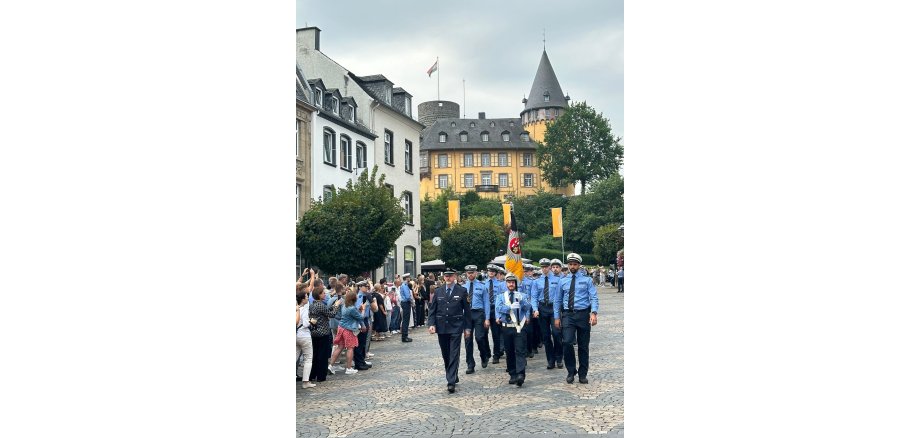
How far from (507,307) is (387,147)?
27.4m

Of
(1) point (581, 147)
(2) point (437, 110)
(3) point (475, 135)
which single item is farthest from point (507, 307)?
(2) point (437, 110)

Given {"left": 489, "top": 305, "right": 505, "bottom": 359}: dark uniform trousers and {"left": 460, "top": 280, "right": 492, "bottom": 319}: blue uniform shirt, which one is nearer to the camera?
{"left": 460, "top": 280, "right": 492, "bottom": 319}: blue uniform shirt

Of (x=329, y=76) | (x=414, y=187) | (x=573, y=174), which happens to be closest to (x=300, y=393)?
(x=329, y=76)

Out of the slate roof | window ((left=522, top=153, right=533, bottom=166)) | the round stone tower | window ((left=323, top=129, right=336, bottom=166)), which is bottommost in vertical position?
window ((left=323, top=129, right=336, bottom=166))

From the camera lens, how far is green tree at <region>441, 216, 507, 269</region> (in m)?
43.3

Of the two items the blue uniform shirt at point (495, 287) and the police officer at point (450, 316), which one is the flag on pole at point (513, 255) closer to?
the blue uniform shirt at point (495, 287)

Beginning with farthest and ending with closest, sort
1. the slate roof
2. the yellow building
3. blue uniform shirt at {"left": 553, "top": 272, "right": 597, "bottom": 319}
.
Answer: the slate roof, the yellow building, blue uniform shirt at {"left": 553, "top": 272, "right": 597, "bottom": 319}

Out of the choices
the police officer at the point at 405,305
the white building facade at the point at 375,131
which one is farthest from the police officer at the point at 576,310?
the white building facade at the point at 375,131

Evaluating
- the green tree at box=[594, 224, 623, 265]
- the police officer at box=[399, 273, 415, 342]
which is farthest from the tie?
the green tree at box=[594, 224, 623, 265]

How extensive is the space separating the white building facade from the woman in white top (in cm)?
1877

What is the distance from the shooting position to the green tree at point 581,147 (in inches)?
2975

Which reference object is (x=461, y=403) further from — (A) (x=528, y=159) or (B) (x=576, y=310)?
(A) (x=528, y=159)

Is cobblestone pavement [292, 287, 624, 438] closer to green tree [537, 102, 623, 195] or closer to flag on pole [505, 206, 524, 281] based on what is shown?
flag on pole [505, 206, 524, 281]

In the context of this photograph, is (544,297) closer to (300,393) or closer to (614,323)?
(300,393)
